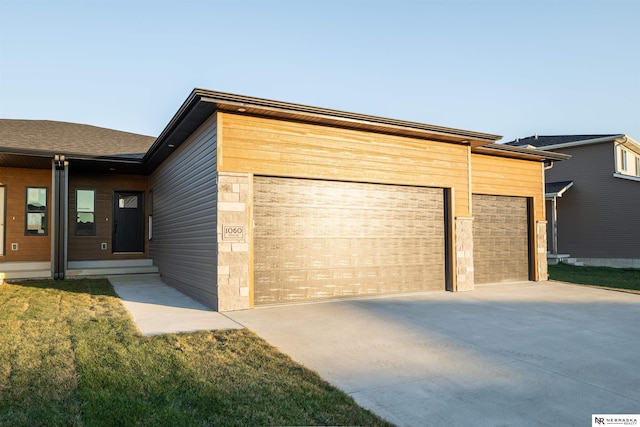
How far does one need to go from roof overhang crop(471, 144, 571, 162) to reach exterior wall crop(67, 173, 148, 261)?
36.7 feet

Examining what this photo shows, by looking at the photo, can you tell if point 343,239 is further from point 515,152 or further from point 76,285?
point 76,285

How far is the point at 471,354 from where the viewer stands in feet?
15.8

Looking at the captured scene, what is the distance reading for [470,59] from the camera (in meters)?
12.7

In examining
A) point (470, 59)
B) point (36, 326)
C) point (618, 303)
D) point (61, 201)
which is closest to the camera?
point (36, 326)

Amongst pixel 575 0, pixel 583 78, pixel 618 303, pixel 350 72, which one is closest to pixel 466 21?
pixel 575 0

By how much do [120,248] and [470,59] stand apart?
12701mm

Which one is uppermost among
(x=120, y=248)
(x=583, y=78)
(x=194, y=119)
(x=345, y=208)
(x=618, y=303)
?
(x=583, y=78)

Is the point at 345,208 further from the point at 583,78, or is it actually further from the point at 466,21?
the point at 583,78

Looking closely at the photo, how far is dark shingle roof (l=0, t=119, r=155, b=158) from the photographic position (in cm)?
1170

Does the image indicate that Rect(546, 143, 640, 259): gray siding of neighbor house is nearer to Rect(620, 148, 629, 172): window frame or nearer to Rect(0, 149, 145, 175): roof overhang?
Rect(620, 148, 629, 172): window frame

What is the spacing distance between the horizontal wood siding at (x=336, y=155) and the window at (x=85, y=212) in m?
8.12

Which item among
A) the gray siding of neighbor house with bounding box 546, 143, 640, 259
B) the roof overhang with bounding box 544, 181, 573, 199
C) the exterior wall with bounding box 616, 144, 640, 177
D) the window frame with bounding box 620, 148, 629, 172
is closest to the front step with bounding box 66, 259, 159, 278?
the roof overhang with bounding box 544, 181, 573, 199

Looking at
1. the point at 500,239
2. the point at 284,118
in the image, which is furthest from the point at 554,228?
the point at 284,118

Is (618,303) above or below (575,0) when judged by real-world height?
below
